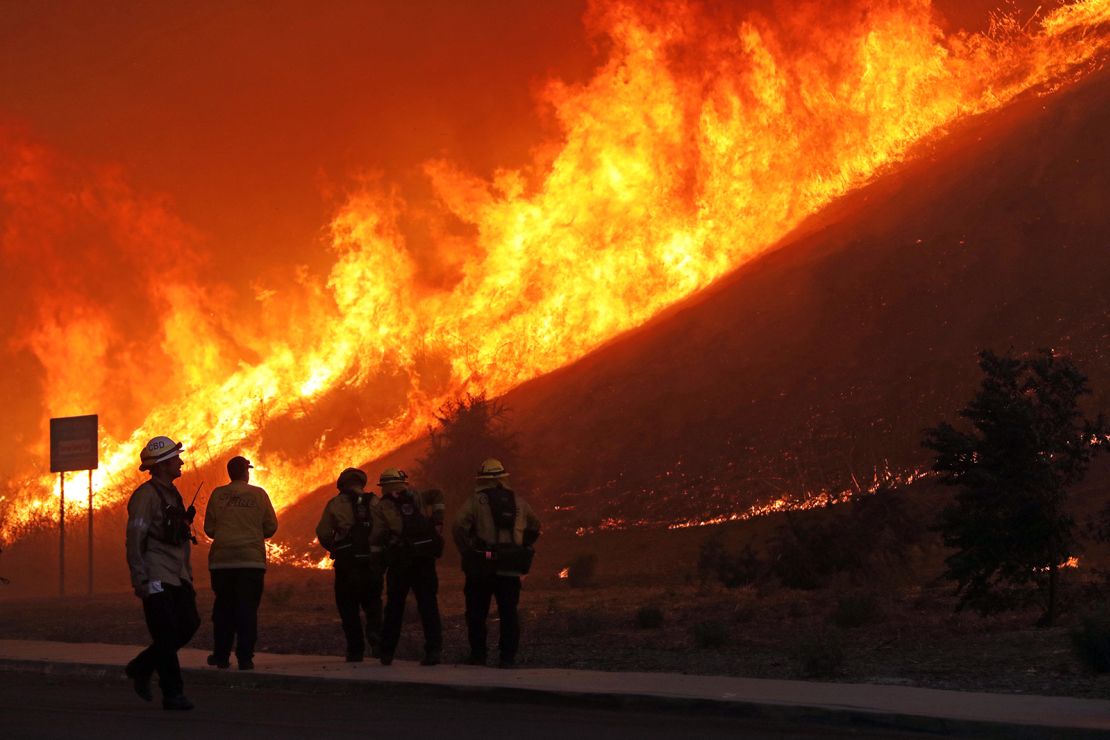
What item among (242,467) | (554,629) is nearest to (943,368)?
(554,629)

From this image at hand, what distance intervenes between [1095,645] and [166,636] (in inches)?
336

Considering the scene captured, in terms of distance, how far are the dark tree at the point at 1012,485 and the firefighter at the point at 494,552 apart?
807cm

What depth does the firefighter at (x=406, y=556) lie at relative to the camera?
1670 centimetres

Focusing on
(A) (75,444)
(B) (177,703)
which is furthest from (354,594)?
(A) (75,444)

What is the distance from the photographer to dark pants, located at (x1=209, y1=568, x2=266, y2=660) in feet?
53.6

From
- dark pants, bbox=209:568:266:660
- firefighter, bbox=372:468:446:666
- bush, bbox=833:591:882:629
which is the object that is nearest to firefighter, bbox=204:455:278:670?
dark pants, bbox=209:568:266:660

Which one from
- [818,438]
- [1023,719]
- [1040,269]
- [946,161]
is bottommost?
[1023,719]

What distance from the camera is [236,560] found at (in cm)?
1634

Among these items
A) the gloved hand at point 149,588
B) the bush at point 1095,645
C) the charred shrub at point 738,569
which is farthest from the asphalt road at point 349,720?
the charred shrub at point 738,569

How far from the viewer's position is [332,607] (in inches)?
1296

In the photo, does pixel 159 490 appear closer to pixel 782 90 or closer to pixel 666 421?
pixel 666 421

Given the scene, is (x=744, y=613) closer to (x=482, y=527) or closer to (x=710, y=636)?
(x=710, y=636)

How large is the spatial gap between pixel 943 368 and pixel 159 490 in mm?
54518

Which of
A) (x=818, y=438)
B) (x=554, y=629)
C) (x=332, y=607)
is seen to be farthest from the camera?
(x=818, y=438)
